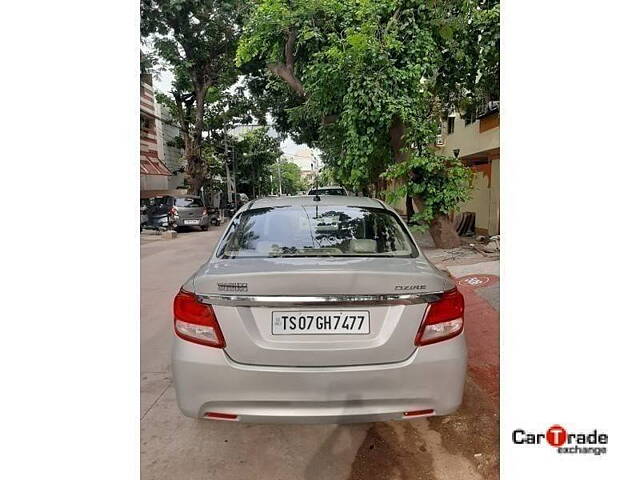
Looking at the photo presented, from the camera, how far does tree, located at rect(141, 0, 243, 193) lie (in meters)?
16.7

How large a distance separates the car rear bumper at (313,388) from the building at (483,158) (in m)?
9.48

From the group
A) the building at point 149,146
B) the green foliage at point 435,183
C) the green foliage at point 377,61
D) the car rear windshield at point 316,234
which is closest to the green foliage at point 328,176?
the green foliage at point 377,61

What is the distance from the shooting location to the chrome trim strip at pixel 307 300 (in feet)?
6.63

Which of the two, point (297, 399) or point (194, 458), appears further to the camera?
point (194, 458)

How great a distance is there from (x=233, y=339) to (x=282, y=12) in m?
8.95

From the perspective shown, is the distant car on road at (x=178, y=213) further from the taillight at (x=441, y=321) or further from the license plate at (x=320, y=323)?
the taillight at (x=441, y=321)

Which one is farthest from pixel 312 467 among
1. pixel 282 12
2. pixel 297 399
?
pixel 282 12

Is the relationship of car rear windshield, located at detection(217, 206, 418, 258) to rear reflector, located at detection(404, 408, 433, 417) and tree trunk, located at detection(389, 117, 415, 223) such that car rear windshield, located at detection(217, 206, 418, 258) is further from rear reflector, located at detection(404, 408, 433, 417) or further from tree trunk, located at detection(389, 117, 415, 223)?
tree trunk, located at detection(389, 117, 415, 223)

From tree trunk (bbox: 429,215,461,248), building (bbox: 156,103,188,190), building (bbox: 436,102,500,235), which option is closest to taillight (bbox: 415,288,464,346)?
tree trunk (bbox: 429,215,461,248)

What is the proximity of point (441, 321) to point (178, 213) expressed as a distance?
15.9m

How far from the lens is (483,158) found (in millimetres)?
13367

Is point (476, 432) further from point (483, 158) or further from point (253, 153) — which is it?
point (253, 153)

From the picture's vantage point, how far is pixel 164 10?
16.5 meters

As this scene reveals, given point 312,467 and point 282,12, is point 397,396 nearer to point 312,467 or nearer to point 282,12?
point 312,467
